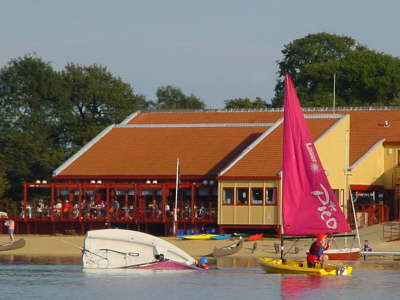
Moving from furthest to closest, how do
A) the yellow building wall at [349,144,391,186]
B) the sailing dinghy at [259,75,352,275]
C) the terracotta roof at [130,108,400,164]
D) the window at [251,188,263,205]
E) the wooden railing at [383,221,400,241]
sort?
the terracotta roof at [130,108,400,164] < the yellow building wall at [349,144,391,186] < the window at [251,188,263,205] < the wooden railing at [383,221,400,241] < the sailing dinghy at [259,75,352,275]

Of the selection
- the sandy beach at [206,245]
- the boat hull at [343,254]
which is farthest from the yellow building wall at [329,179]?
the boat hull at [343,254]

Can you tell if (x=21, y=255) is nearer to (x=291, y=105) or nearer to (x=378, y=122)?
(x=291, y=105)

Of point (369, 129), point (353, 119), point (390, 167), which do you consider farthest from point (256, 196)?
point (353, 119)

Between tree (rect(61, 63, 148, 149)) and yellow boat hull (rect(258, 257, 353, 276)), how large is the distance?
4668 centimetres

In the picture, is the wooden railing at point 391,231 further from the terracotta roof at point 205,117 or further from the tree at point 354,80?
the tree at point 354,80

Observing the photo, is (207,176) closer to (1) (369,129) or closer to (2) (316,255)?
(1) (369,129)

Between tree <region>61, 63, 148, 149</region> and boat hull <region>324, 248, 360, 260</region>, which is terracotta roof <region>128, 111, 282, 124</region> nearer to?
tree <region>61, 63, 148, 149</region>

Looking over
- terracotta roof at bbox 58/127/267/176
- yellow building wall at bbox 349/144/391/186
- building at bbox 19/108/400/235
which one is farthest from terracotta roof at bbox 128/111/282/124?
yellow building wall at bbox 349/144/391/186

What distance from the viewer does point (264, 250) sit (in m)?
65.3

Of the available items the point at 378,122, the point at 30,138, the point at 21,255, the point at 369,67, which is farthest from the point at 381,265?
the point at 369,67

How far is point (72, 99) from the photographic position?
98.9 meters

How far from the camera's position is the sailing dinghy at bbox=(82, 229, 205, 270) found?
5128 cm

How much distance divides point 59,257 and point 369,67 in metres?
51.6

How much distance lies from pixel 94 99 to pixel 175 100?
1663 inches
